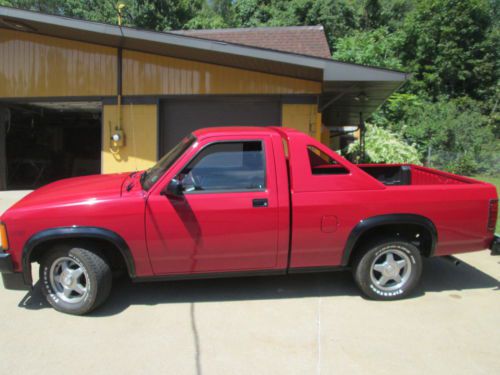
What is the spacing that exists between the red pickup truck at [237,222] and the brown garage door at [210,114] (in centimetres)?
563

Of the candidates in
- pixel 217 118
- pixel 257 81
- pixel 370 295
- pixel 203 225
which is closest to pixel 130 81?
pixel 217 118

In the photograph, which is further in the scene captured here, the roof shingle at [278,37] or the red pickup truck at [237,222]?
the roof shingle at [278,37]

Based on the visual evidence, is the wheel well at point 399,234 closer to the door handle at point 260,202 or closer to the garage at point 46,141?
the door handle at point 260,202

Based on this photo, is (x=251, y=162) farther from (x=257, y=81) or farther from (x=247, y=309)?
(x=257, y=81)

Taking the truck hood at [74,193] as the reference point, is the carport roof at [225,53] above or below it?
above

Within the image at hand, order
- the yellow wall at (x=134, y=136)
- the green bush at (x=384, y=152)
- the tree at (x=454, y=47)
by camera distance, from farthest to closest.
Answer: the tree at (x=454, y=47)
the green bush at (x=384, y=152)
the yellow wall at (x=134, y=136)

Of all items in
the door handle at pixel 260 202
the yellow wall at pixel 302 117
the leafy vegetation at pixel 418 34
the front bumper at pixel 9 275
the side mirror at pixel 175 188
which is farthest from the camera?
the leafy vegetation at pixel 418 34

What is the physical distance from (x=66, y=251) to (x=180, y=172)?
4.37ft

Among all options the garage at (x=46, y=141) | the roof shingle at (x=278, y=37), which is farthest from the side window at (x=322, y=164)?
the roof shingle at (x=278, y=37)

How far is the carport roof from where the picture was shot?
8.00 m

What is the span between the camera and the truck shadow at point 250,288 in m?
4.39

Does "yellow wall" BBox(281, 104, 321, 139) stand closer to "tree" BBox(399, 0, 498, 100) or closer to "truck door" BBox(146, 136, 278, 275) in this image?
"truck door" BBox(146, 136, 278, 275)

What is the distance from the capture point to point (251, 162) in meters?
4.11

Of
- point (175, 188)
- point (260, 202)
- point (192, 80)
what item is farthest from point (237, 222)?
point (192, 80)
